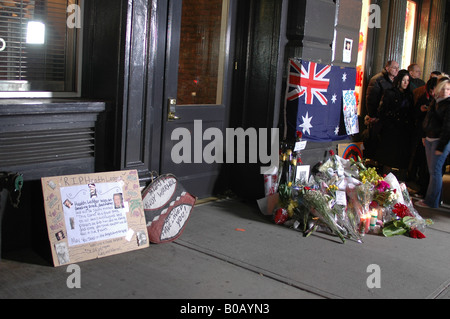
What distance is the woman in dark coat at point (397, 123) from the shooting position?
8086 millimetres

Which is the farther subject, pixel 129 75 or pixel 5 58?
pixel 129 75

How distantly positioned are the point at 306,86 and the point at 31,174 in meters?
3.46

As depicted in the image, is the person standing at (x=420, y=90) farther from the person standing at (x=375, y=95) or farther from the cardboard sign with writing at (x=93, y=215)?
the cardboard sign with writing at (x=93, y=215)

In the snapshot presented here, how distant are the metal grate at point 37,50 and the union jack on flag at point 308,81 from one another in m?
2.63

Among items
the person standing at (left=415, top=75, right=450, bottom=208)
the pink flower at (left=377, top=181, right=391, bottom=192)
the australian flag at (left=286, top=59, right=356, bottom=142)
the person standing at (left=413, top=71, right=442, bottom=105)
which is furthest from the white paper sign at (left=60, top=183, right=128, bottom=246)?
the person standing at (left=413, top=71, right=442, bottom=105)

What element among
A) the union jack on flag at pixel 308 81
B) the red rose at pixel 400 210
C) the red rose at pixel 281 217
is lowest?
the red rose at pixel 281 217

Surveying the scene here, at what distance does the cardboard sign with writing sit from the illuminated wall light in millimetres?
1280

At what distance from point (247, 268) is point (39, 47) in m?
2.62

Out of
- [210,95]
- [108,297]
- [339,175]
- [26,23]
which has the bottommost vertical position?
[108,297]

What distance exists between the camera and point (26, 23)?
4.62 m

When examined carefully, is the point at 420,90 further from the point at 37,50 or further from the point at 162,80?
the point at 37,50

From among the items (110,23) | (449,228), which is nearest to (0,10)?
(110,23)

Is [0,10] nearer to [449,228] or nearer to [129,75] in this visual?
[129,75]

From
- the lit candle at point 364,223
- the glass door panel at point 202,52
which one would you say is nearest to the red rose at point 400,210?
the lit candle at point 364,223
